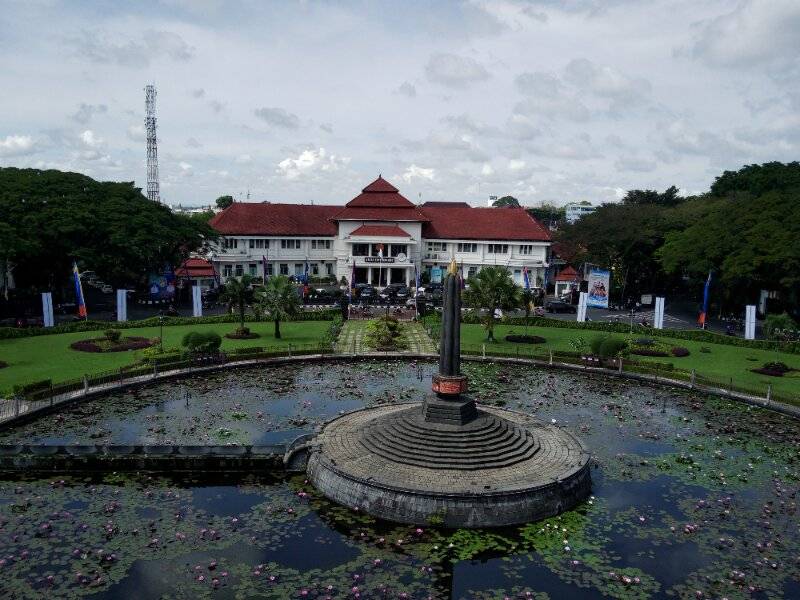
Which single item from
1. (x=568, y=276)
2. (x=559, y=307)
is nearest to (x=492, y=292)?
(x=559, y=307)

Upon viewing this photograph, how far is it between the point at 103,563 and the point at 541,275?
56487 mm

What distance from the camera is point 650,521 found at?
16.3m

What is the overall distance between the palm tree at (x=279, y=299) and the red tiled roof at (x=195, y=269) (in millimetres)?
20021

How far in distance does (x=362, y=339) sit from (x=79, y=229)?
21874 millimetres

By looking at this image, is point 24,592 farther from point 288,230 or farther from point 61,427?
point 288,230

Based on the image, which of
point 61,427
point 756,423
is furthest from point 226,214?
point 756,423

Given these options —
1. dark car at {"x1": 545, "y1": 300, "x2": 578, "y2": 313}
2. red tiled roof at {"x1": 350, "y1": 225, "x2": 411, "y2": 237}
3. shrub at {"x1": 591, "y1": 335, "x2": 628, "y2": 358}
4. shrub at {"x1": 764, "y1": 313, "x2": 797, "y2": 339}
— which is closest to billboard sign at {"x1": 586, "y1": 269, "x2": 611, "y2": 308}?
dark car at {"x1": 545, "y1": 300, "x2": 578, "y2": 313}

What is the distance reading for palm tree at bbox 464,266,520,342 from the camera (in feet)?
125

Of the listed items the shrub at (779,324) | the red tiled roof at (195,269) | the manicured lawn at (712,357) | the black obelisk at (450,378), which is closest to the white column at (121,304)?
the red tiled roof at (195,269)

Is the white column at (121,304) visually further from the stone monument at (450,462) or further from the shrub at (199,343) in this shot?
the stone monument at (450,462)

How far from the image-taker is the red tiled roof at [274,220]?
65.4 m

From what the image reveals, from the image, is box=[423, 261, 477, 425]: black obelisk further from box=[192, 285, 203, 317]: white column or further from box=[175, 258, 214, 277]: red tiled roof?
box=[175, 258, 214, 277]: red tiled roof

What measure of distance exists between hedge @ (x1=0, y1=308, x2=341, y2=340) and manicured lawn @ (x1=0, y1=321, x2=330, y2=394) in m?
0.50

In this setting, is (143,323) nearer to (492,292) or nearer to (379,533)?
(492,292)
